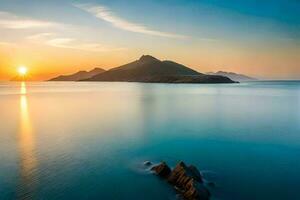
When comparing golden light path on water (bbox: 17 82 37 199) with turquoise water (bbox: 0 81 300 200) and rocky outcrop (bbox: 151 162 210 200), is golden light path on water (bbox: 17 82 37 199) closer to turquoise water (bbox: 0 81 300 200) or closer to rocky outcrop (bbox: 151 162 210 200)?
turquoise water (bbox: 0 81 300 200)

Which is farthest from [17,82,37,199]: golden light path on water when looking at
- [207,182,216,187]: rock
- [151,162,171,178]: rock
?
[207,182,216,187]: rock

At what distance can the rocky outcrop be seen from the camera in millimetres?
14179

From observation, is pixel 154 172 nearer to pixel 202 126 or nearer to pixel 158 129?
pixel 158 129

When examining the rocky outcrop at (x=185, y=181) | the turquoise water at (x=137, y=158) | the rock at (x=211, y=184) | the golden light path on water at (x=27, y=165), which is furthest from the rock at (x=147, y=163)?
the golden light path on water at (x=27, y=165)

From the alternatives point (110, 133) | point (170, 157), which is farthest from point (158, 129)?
point (170, 157)

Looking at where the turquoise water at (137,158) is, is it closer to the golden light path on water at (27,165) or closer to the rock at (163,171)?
the golden light path on water at (27,165)

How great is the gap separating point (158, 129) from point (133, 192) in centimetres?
2031

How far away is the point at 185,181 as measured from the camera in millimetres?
15461

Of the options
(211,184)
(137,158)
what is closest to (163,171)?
(211,184)

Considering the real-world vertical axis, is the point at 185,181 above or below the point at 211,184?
above

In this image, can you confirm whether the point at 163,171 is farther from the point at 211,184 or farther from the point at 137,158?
the point at 137,158

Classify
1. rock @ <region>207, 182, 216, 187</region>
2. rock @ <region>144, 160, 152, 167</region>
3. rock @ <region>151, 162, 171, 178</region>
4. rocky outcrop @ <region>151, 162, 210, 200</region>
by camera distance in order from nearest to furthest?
rocky outcrop @ <region>151, 162, 210, 200</region>
rock @ <region>207, 182, 216, 187</region>
rock @ <region>151, 162, 171, 178</region>
rock @ <region>144, 160, 152, 167</region>

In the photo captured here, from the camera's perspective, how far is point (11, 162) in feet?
69.3

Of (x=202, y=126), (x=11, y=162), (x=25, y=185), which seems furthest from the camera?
(x=202, y=126)
